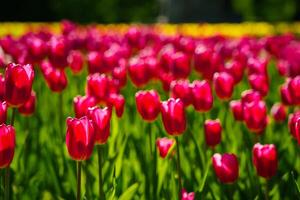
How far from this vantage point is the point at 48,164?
8.69 feet

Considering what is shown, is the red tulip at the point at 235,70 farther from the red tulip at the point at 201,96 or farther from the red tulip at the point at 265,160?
the red tulip at the point at 265,160

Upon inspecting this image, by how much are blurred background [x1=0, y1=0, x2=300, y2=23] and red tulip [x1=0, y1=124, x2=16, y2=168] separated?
16.5 meters

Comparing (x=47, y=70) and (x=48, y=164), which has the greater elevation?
(x=47, y=70)

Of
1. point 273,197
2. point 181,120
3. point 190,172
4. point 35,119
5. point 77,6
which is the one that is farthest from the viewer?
point 77,6

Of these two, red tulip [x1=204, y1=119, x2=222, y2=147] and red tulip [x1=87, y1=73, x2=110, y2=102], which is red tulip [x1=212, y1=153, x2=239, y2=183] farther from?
red tulip [x1=87, y1=73, x2=110, y2=102]

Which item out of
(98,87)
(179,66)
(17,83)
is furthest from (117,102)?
(17,83)

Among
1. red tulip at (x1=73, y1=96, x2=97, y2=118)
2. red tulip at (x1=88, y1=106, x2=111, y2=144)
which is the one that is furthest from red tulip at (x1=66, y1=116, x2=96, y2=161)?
red tulip at (x1=73, y1=96, x2=97, y2=118)

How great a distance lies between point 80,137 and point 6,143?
0.72 ft

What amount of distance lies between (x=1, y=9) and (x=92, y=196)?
18.1m

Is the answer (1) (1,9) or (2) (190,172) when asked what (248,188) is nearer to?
(2) (190,172)

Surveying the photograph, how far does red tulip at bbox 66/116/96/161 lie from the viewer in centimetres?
181

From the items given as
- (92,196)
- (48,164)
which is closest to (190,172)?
(92,196)

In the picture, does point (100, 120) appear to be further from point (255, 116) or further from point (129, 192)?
point (255, 116)

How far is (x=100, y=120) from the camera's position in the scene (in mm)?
1967
